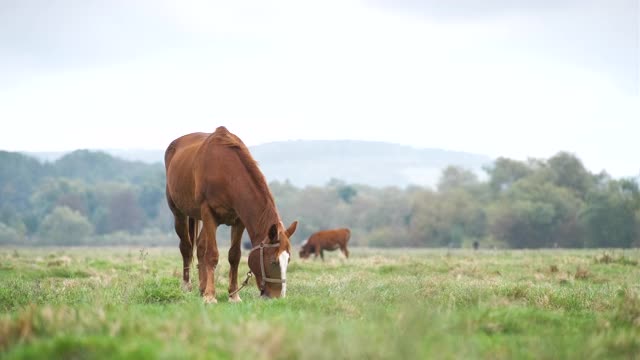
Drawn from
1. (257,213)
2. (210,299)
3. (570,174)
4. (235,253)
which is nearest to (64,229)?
(570,174)

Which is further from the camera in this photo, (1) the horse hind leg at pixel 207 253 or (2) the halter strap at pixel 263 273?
(1) the horse hind leg at pixel 207 253

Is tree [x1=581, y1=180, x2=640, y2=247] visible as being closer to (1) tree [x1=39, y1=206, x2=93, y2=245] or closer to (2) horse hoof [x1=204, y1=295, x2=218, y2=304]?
(2) horse hoof [x1=204, y1=295, x2=218, y2=304]

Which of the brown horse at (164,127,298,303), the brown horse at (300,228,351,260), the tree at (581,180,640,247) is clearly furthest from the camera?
the tree at (581,180,640,247)

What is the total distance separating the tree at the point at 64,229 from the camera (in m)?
122

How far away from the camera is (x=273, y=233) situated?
11.5m

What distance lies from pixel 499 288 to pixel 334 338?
6.57 meters

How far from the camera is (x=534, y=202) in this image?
290 feet

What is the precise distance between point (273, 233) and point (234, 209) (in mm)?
1185

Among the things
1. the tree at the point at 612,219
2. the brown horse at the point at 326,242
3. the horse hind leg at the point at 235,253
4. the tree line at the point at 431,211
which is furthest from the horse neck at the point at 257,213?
the tree at the point at 612,219

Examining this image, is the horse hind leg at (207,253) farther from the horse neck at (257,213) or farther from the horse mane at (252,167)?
the horse mane at (252,167)

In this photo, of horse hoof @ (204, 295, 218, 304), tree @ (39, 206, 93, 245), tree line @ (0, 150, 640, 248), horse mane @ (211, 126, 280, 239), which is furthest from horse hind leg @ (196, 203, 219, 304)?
tree @ (39, 206, 93, 245)

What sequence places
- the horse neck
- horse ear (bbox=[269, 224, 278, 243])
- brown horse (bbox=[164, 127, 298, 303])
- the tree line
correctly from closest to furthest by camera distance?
horse ear (bbox=[269, 224, 278, 243]), brown horse (bbox=[164, 127, 298, 303]), the horse neck, the tree line

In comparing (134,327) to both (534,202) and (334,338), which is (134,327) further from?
(534,202)

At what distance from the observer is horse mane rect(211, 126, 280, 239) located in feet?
38.9
